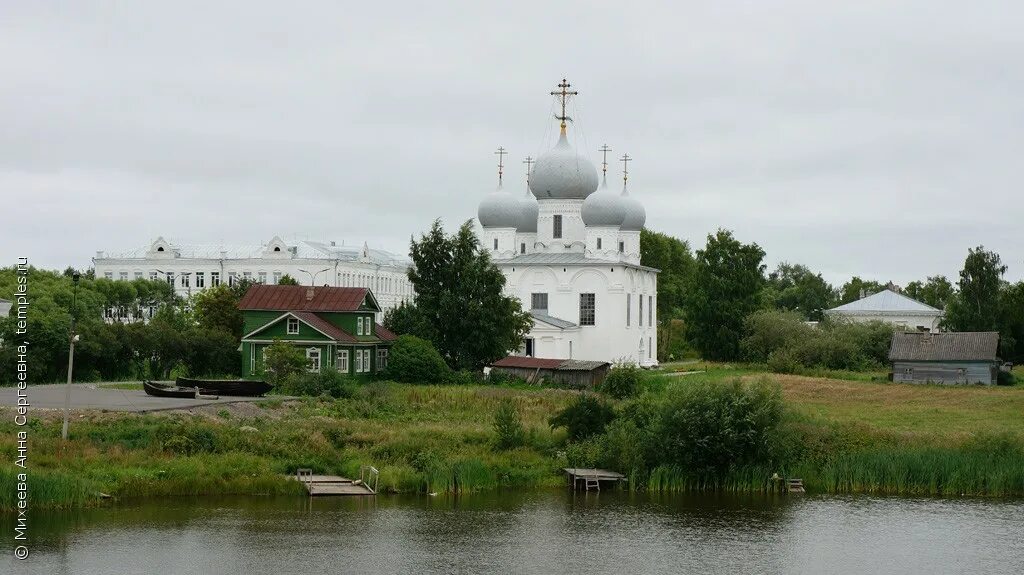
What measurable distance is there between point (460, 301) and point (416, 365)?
3.92 metres

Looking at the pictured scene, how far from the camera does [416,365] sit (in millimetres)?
50375

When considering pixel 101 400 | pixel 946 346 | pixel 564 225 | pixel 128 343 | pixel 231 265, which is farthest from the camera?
pixel 231 265

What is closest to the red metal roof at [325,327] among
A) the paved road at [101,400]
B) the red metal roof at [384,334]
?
the red metal roof at [384,334]

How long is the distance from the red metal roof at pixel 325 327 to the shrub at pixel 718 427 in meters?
19.0

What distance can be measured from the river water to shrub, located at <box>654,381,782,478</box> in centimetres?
A: 122

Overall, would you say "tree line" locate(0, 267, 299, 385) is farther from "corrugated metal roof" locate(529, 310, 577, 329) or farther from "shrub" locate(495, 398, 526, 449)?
"shrub" locate(495, 398, 526, 449)

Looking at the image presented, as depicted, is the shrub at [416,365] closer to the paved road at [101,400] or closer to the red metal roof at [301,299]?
the red metal roof at [301,299]

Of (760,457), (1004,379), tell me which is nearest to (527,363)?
(1004,379)

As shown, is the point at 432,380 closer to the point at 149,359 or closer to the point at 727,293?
the point at 149,359

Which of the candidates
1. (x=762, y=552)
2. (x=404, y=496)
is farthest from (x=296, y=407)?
(x=762, y=552)

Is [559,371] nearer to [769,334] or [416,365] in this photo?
[416,365]

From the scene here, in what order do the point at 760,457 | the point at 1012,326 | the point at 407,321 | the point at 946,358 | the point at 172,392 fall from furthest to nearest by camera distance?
the point at 1012,326, the point at 946,358, the point at 407,321, the point at 172,392, the point at 760,457

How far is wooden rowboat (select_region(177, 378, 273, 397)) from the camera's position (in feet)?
138

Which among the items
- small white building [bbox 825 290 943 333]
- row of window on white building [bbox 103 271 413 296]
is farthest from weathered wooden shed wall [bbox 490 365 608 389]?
small white building [bbox 825 290 943 333]
